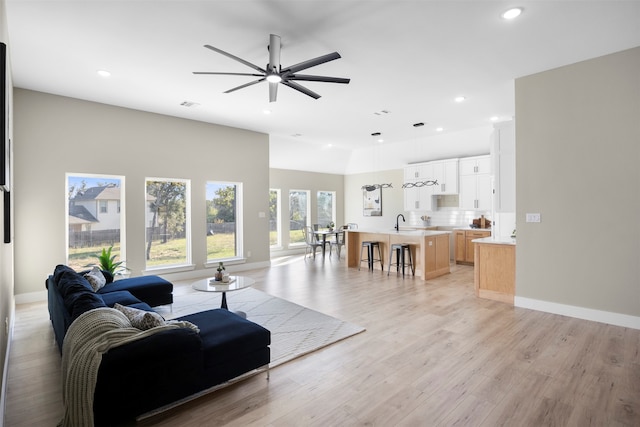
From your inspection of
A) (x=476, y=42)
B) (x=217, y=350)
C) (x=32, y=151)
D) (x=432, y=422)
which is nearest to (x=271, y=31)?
(x=476, y=42)

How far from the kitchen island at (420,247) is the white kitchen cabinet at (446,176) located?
6.01 ft

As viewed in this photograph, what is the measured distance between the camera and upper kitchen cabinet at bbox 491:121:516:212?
4934mm

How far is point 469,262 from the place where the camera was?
26.3 feet

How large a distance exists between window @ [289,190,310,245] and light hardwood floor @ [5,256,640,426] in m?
6.31

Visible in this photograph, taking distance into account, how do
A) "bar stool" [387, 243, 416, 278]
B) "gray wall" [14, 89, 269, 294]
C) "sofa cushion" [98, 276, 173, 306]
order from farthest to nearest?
"bar stool" [387, 243, 416, 278] → "gray wall" [14, 89, 269, 294] → "sofa cushion" [98, 276, 173, 306]

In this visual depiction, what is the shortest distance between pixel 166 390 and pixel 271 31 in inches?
131

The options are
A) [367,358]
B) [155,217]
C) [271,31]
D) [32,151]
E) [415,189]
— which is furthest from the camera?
[415,189]

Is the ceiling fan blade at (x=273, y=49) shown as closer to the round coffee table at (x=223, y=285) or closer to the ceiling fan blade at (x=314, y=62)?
the ceiling fan blade at (x=314, y=62)

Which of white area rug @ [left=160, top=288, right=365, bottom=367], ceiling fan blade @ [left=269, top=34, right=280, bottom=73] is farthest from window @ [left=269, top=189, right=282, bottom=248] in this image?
ceiling fan blade @ [left=269, top=34, right=280, bottom=73]

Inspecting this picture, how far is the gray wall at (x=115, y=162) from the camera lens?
509 cm

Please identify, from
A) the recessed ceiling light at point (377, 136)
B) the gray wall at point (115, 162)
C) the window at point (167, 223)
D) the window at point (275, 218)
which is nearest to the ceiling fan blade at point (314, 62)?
the gray wall at point (115, 162)

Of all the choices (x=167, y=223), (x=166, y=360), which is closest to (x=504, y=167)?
(x=166, y=360)

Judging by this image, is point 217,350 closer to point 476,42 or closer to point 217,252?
point 476,42

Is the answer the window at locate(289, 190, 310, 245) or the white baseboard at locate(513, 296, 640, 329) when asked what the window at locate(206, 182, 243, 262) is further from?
the white baseboard at locate(513, 296, 640, 329)
